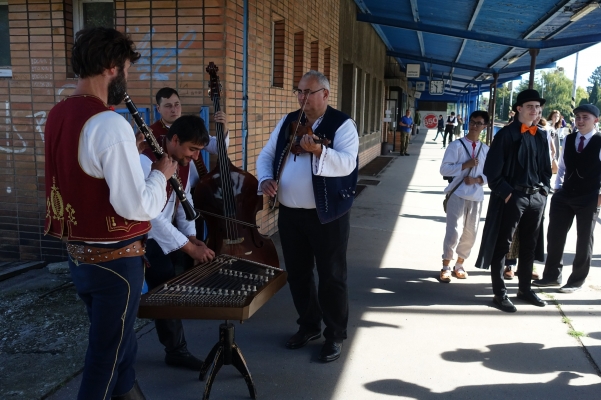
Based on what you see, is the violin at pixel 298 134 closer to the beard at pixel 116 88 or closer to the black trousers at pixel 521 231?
the beard at pixel 116 88

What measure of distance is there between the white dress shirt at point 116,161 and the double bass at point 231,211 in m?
1.47

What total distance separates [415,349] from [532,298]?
1.63 m

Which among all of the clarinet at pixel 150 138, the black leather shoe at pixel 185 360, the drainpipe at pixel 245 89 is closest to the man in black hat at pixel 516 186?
the drainpipe at pixel 245 89

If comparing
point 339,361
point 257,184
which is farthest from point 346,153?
point 339,361

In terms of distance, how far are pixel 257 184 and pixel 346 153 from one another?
91 cm

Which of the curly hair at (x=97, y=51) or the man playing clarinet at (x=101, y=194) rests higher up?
the curly hair at (x=97, y=51)

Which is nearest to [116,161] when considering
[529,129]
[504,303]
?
[529,129]

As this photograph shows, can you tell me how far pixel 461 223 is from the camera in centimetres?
569

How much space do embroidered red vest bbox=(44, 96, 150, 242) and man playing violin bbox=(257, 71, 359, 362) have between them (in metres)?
1.37

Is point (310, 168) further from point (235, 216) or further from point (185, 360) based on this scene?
point (185, 360)

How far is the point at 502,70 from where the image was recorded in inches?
703

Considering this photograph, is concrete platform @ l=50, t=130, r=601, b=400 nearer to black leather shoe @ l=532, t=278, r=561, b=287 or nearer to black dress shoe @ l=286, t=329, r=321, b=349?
black dress shoe @ l=286, t=329, r=321, b=349

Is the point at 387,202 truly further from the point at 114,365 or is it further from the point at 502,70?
the point at 502,70

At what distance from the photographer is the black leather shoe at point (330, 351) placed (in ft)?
12.3
